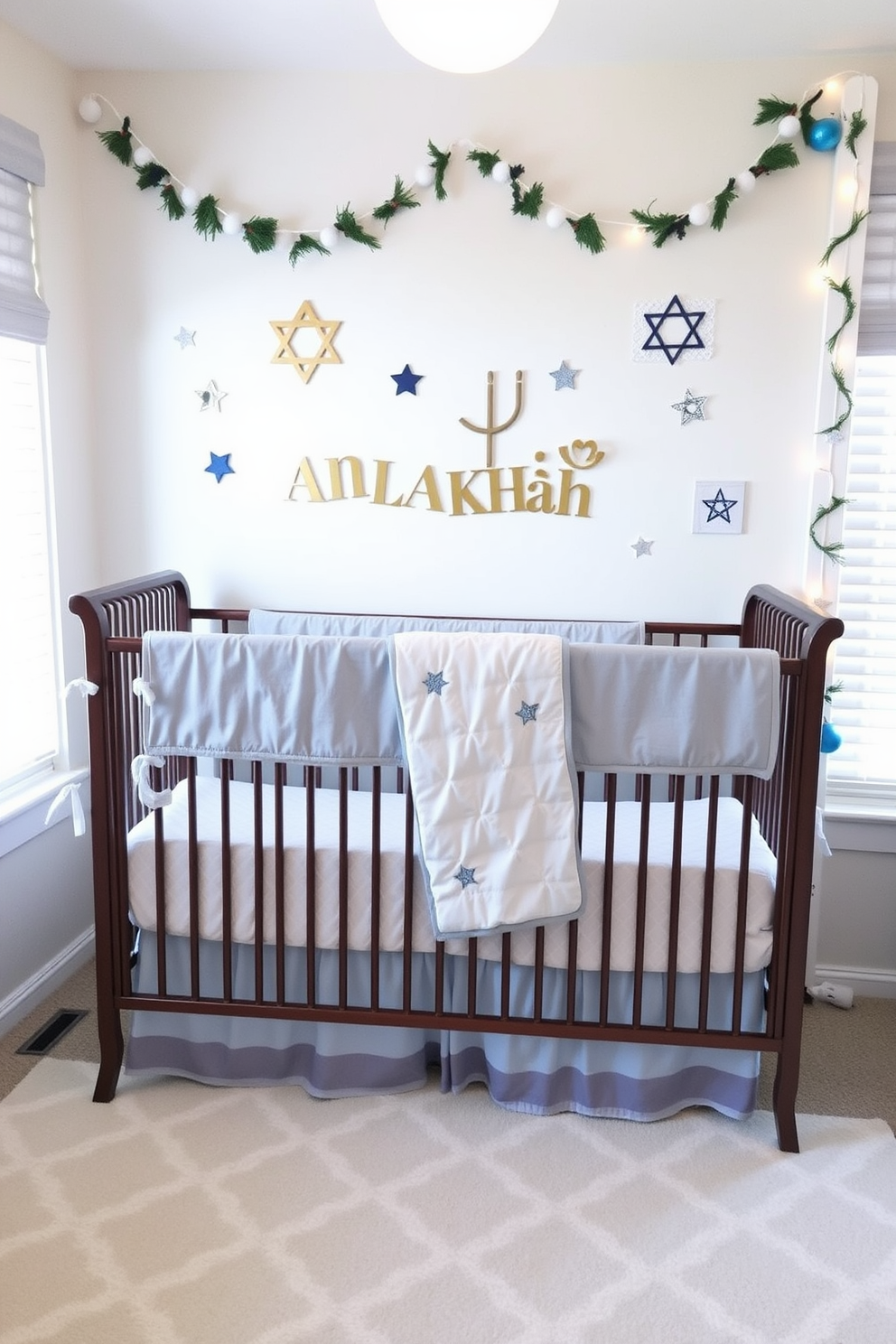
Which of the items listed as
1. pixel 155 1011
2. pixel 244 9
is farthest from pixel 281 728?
pixel 244 9

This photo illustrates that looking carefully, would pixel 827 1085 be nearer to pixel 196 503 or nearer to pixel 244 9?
pixel 196 503

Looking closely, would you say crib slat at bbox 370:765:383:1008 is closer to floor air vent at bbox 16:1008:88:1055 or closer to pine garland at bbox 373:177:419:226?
floor air vent at bbox 16:1008:88:1055

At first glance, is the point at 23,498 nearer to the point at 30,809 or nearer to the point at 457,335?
the point at 30,809

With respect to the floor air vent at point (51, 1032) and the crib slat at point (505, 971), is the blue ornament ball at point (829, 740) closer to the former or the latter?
the crib slat at point (505, 971)

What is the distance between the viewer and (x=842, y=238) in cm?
240

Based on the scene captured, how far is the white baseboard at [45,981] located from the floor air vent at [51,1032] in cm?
7

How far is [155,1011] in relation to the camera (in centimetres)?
210

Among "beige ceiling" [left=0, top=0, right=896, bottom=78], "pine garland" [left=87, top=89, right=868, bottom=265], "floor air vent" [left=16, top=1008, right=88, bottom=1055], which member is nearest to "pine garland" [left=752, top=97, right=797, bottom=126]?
"pine garland" [left=87, top=89, right=868, bottom=265]

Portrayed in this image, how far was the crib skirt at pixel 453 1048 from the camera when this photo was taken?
2.04m

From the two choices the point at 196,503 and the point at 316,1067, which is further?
the point at 196,503

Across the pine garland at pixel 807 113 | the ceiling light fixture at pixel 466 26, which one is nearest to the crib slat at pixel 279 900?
the ceiling light fixture at pixel 466 26

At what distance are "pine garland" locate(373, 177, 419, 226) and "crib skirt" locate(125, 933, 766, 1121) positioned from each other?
5.50 ft

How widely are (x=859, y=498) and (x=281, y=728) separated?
1.51m

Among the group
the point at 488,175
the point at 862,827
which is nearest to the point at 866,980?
the point at 862,827
